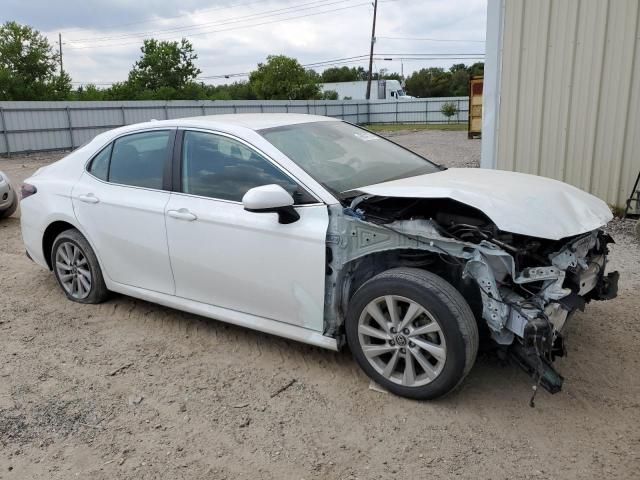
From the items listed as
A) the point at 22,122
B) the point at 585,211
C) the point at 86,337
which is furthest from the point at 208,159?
the point at 22,122

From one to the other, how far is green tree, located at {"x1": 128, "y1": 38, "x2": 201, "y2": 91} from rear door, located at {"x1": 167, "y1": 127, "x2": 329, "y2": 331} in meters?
41.0

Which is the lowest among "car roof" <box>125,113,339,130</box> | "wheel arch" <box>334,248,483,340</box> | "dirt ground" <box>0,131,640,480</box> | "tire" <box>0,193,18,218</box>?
"dirt ground" <box>0,131,640,480</box>

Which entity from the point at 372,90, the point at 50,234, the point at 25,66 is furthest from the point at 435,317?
the point at 372,90

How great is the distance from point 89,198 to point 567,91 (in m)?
6.21

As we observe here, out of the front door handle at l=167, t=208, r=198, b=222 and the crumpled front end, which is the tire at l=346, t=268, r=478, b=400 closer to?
the crumpled front end

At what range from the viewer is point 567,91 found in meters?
7.64

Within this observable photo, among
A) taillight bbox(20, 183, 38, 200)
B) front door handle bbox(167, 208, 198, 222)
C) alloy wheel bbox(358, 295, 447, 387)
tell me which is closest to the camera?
alloy wheel bbox(358, 295, 447, 387)

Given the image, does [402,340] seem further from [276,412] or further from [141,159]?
[141,159]

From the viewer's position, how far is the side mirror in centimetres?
328

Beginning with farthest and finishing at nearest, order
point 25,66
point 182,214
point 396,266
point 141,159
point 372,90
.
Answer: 1. point 372,90
2. point 25,66
3. point 141,159
4. point 182,214
5. point 396,266

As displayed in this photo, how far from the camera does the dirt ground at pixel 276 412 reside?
279cm

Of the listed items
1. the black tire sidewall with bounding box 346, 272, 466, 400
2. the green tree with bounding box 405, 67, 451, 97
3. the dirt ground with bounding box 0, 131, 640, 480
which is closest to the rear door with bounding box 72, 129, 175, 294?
the dirt ground with bounding box 0, 131, 640, 480

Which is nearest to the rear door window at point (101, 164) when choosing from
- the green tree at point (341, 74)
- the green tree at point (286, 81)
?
the green tree at point (286, 81)

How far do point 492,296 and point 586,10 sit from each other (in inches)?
232
